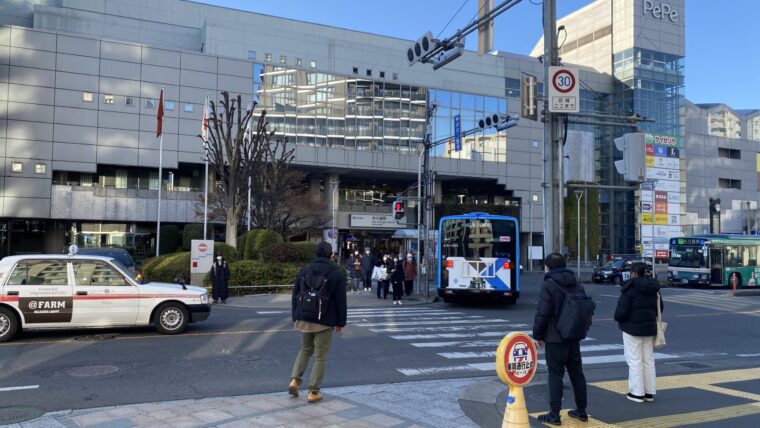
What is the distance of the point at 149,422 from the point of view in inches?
231

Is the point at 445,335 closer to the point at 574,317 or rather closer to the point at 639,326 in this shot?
the point at 639,326

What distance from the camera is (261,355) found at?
9.91 m

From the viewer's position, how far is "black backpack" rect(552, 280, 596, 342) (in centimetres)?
589

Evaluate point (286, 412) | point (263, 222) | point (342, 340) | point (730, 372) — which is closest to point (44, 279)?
point (342, 340)

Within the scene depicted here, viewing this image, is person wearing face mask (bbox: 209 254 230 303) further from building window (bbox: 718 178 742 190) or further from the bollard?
building window (bbox: 718 178 742 190)

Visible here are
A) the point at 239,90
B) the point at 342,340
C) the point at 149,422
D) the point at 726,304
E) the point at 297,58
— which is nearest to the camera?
the point at 149,422

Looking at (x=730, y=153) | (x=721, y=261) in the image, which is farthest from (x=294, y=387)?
(x=730, y=153)

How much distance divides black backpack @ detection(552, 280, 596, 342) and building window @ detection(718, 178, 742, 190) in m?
76.4

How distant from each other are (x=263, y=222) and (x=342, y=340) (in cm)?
2277

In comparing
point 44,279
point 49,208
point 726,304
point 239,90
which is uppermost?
point 239,90

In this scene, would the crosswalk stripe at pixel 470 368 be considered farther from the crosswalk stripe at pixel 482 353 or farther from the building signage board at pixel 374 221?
the building signage board at pixel 374 221

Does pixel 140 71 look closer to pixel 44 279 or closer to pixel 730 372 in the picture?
pixel 44 279

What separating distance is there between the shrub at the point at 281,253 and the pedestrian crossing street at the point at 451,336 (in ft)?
23.7

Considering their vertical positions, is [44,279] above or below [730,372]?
above
